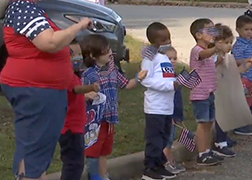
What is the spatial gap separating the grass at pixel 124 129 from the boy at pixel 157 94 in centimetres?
54

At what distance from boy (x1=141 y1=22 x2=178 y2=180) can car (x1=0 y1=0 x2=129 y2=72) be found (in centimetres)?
261

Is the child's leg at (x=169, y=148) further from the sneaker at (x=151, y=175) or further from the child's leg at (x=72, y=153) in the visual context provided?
the child's leg at (x=72, y=153)

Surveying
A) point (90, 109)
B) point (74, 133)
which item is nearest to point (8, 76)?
point (74, 133)

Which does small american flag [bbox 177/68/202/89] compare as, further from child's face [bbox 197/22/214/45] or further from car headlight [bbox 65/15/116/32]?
car headlight [bbox 65/15/116/32]

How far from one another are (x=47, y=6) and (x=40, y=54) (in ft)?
14.8

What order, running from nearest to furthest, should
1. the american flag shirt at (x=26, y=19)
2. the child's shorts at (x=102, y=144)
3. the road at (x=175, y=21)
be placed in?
1. the american flag shirt at (x=26, y=19)
2. the child's shorts at (x=102, y=144)
3. the road at (x=175, y=21)

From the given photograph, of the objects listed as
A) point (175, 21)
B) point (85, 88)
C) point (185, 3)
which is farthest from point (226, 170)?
point (185, 3)

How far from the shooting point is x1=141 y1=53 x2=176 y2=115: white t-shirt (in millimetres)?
5137

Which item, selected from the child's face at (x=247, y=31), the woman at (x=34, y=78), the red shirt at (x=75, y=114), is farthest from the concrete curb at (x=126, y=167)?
the child's face at (x=247, y=31)

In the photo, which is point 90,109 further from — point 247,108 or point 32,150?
point 247,108

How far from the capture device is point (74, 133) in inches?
171

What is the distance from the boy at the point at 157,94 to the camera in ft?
16.9

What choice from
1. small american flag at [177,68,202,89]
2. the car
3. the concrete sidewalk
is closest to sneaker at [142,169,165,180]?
the concrete sidewalk

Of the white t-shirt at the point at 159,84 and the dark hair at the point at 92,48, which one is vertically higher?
the dark hair at the point at 92,48
